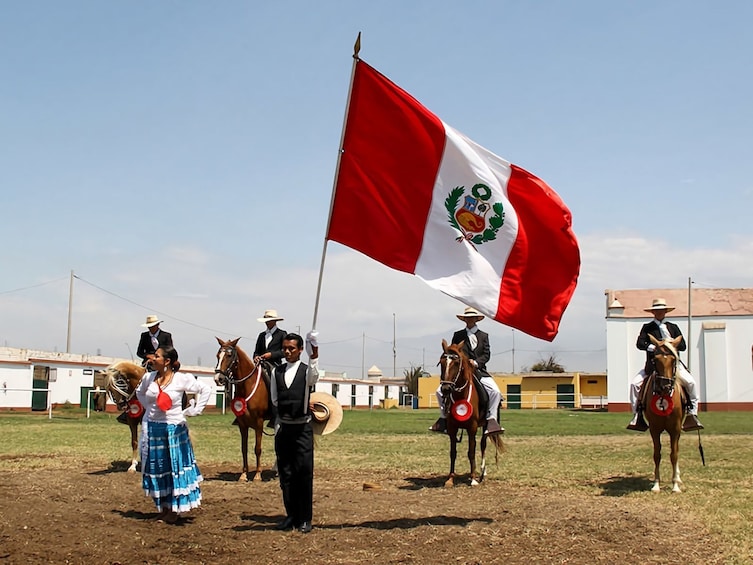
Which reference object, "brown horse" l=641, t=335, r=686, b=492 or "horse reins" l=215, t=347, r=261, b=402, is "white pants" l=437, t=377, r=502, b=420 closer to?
"brown horse" l=641, t=335, r=686, b=492

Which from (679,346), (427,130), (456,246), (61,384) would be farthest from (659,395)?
(61,384)

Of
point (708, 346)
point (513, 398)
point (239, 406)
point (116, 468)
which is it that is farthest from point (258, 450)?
point (513, 398)

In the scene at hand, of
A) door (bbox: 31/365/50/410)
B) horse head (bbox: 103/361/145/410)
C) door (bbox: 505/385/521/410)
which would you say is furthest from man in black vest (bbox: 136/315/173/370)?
door (bbox: 505/385/521/410)

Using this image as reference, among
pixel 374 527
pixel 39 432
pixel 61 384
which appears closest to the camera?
pixel 374 527

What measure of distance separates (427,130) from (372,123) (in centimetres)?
63

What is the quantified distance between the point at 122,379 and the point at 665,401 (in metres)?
8.95

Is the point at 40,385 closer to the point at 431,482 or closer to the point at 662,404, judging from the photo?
the point at 431,482

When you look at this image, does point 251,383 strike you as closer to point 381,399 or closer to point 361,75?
point 361,75

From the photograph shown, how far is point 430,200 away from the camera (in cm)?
919

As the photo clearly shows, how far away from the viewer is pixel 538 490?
12.2 metres

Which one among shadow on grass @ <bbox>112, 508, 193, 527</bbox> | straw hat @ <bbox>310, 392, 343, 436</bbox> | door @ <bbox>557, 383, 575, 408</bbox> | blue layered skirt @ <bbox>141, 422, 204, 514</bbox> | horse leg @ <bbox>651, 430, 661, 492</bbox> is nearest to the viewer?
blue layered skirt @ <bbox>141, 422, 204, 514</bbox>

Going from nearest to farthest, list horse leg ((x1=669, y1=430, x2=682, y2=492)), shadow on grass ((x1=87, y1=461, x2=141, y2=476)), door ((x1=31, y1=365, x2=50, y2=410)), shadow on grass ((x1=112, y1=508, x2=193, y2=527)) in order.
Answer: shadow on grass ((x1=112, y1=508, x2=193, y2=527)) < horse leg ((x1=669, y1=430, x2=682, y2=492)) < shadow on grass ((x1=87, y1=461, x2=141, y2=476)) < door ((x1=31, y1=365, x2=50, y2=410))

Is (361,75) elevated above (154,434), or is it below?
above

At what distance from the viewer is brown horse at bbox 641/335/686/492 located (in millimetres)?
12234
